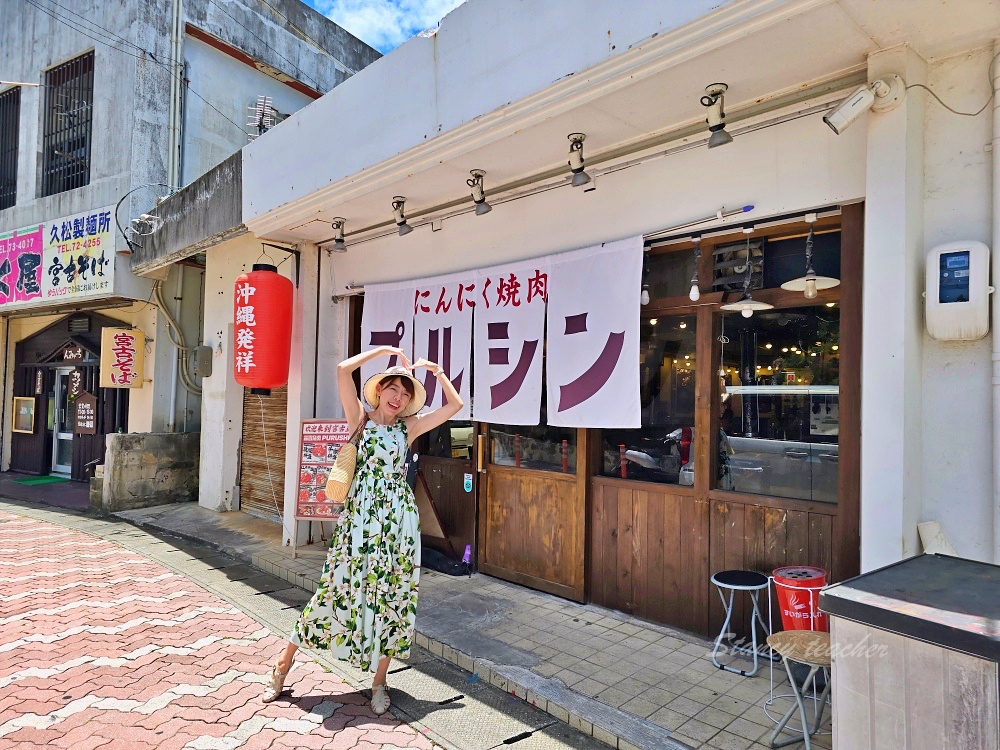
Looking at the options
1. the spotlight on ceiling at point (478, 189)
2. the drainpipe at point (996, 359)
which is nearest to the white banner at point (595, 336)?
the spotlight on ceiling at point (478, 189)

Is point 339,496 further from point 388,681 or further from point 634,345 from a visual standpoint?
point 634,345

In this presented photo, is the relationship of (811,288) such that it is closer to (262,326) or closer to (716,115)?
(716,115)

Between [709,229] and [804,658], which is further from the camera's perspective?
[709,229]

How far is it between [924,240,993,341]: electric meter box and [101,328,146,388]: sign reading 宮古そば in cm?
1237

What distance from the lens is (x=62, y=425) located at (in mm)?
14391

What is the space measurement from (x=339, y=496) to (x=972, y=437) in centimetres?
373

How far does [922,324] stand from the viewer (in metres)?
3.59

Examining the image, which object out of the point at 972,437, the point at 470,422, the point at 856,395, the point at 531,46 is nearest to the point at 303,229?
the point at 470,422

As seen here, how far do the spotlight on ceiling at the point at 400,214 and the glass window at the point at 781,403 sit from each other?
3.39 metres

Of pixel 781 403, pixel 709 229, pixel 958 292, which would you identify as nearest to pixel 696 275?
pixel 709 229

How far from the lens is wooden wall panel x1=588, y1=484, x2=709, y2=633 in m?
4.89

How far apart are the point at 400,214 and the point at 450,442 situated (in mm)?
2592

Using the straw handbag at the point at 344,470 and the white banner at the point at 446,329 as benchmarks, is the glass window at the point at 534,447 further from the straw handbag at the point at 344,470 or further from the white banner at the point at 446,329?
the straw handbag at the point at 344,470

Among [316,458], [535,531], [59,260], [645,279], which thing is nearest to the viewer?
[645,279]
